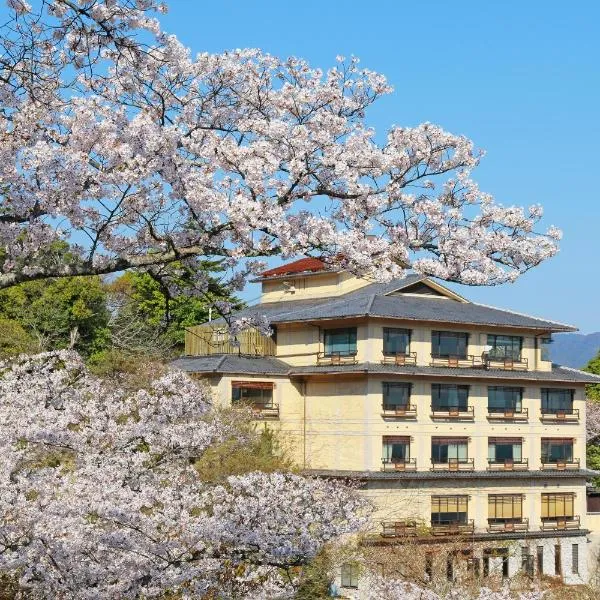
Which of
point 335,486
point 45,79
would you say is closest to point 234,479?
point 45,79

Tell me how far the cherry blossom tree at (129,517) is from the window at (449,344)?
2441 cm

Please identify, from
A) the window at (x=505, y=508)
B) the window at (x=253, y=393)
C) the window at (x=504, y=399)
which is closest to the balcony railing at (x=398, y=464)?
the window at (x=505, y=508)

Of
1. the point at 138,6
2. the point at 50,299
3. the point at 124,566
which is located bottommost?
the point at 124,566

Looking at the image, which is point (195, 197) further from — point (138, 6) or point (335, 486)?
point (335, 486)

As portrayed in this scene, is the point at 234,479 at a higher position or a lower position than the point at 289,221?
lower

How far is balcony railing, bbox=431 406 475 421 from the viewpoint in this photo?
38.1 metres

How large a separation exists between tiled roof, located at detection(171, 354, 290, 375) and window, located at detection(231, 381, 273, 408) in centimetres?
40

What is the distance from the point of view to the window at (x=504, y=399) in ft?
130

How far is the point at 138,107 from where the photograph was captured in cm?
994

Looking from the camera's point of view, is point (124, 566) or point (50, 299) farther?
point (50, 299)

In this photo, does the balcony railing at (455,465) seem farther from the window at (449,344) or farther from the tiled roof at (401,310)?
the tiled roof at (401,310)

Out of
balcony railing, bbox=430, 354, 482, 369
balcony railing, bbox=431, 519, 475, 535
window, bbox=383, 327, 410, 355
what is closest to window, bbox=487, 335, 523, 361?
balcony railing, bbox=430, 354, 482, 369

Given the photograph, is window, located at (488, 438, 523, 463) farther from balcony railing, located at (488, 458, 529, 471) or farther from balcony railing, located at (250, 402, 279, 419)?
balcony railing, located at (250, 402, 279, 419)

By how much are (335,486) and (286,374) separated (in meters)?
6.17
